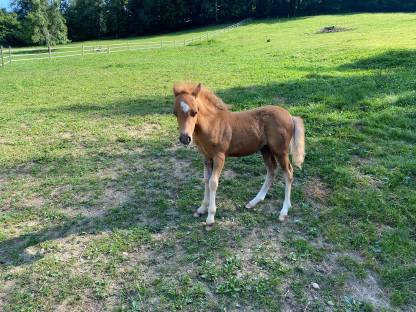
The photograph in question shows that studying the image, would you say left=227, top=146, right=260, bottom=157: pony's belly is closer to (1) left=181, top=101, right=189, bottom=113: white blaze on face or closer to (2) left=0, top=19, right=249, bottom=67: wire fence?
(1) left=181, top=101, right=189, bottom=113: white blaze on face

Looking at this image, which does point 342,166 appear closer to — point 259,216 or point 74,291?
point 259,216

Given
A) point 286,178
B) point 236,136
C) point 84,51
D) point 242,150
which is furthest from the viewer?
point 84,51

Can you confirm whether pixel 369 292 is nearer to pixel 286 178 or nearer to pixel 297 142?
pixel 286 178

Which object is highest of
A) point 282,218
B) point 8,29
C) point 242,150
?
point 8,29

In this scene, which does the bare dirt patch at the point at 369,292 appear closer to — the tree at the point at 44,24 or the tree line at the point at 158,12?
the tree at the point at 44,24

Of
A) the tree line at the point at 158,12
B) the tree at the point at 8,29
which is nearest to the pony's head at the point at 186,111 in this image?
the tree line at the point at 158,12

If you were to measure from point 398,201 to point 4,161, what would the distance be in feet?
23.5

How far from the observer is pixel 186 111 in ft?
14.3

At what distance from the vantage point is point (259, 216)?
5.36 meters

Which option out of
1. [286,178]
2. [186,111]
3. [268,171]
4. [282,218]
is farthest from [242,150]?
[186,111]

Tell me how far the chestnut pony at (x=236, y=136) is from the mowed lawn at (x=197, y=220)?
0.52 m

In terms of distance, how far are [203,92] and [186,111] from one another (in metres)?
0.64

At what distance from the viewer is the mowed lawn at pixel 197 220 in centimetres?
404

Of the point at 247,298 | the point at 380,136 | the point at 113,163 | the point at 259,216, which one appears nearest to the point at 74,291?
the point at 247,298
